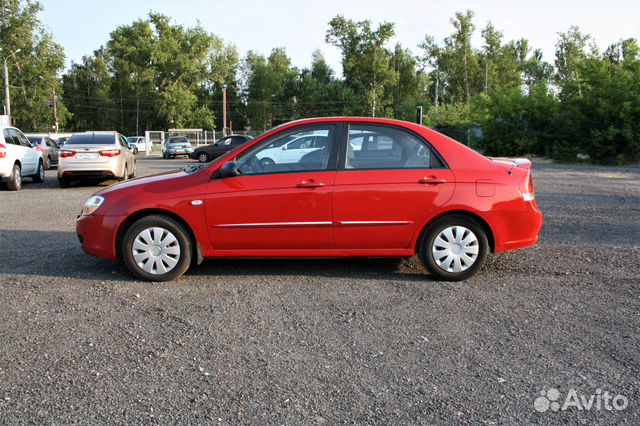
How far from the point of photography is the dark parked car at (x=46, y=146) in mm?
22080

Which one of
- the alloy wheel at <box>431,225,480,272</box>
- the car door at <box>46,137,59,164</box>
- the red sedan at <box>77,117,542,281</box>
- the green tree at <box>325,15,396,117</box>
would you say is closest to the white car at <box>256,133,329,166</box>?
the red sedan at <box>77,117,542,281</box>

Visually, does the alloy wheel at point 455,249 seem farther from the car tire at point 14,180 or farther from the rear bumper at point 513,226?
the car tire at point 14,180

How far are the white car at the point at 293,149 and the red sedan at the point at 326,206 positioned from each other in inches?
0.4

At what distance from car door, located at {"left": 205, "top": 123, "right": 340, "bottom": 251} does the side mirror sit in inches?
1.9

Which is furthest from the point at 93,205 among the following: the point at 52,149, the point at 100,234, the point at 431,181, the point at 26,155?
the point at 52,149

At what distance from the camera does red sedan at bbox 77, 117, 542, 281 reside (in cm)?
559

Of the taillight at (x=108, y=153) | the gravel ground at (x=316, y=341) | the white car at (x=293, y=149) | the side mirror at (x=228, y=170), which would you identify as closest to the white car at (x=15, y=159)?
the taillight at (x=108, y=153)

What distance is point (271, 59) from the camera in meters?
92.4

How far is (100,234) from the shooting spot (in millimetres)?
5727

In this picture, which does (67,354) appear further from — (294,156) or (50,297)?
(294,156)

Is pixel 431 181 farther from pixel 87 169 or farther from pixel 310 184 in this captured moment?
pixel 87 169

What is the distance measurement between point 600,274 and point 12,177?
13699 mm

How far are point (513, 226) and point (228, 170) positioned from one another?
2947 mm

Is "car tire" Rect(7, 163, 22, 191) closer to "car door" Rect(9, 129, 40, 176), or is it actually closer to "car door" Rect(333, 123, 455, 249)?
"car door" Rect(9, 129, 40, 176)
